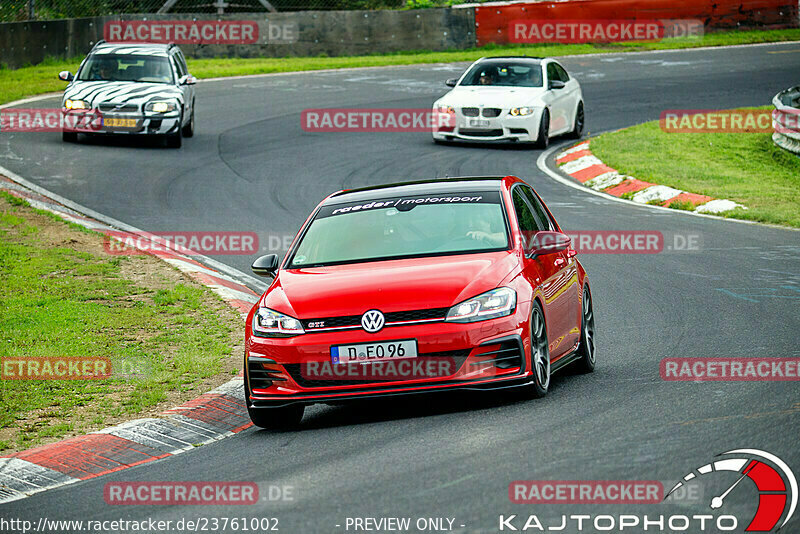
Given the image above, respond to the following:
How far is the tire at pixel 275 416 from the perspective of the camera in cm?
775

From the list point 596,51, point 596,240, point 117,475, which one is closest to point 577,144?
point 596,240

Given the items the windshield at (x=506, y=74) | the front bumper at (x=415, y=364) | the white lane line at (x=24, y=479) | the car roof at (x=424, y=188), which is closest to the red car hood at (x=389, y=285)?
the front bumper at (x=415, y=364)

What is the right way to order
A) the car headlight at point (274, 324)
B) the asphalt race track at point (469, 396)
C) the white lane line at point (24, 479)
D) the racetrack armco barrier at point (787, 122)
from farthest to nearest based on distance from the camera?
the racetrack armco barrier at point (787, 122), the car headlight at point (274, 324), the white lane line at point (24, 479), the asphalt race track at point (469, 396)

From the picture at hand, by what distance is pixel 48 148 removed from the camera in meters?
21.4

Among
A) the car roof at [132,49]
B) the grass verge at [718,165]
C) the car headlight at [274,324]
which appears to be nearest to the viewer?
the car headlight at [274,324]

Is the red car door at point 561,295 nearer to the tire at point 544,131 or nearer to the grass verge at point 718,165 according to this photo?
the grass verge at point 718,165

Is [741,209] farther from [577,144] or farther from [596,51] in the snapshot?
[596,51]

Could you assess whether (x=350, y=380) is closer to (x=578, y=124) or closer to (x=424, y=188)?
(x=424, y=188)

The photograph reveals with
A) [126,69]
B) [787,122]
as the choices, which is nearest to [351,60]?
[126,69]

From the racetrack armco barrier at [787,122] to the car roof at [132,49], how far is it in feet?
36.8

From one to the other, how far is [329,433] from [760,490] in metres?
2.80

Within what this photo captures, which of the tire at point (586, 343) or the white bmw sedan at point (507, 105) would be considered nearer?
the tire at point (586, 343)

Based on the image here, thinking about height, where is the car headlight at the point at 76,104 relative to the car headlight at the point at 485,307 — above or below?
below

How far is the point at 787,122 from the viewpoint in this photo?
70.7 ft
